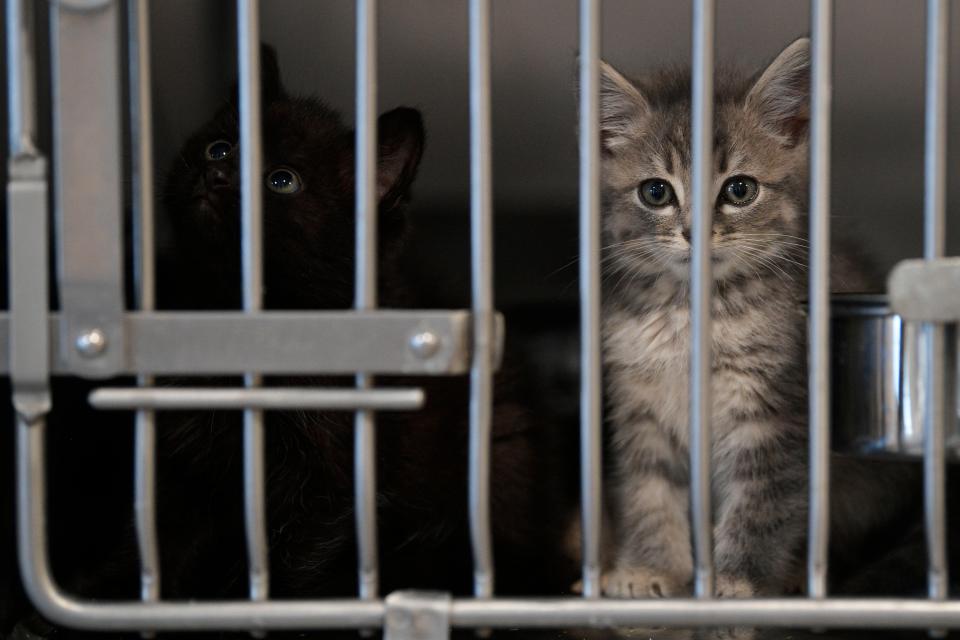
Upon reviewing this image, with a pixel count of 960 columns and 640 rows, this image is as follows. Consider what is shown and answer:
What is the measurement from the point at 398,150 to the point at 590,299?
0.54 m

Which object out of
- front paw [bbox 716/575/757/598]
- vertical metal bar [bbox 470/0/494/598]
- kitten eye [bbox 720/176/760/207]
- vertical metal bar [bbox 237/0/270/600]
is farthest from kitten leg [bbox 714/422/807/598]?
vertical metal bar [bbox 237/0/270/600]

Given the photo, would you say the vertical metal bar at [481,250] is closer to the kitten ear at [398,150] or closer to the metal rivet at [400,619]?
the metal rivet at [400,619]

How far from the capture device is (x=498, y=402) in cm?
152

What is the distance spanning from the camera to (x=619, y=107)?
5.00 feet

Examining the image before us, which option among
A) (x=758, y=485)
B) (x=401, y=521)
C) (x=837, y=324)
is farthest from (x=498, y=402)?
(x=837, y=324)

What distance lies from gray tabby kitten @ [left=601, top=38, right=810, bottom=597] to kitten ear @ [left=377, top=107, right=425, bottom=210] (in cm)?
32

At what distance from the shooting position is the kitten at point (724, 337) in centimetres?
135

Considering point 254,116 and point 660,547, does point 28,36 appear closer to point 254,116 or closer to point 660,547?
point 254,116

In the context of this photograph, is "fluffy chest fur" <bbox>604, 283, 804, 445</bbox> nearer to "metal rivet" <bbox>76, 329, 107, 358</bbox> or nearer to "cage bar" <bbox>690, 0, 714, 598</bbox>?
"cage bar" <bbox>690, 0, 714, 598</bbox>

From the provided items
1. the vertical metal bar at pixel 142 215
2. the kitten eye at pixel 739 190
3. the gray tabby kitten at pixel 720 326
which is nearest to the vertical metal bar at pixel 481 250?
the vertical metal bar at pixel 142 215

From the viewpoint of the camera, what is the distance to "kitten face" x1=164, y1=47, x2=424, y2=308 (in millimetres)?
1294

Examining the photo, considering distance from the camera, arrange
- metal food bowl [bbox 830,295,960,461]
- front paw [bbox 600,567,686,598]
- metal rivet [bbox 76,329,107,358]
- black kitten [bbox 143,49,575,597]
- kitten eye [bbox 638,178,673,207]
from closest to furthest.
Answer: metal rivet [bbox 76,329,107,358]
metal food bowl [bbox 830,295,960,461]
black kitten [bbox 143,49,575,597]
front paw [bbox 600,567,686,598]
kitten eye [bbox 638,178,673,207]

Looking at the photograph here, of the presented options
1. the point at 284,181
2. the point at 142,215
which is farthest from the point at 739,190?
the point at 142,215

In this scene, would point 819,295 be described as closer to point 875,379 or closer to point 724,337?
point 875,379
